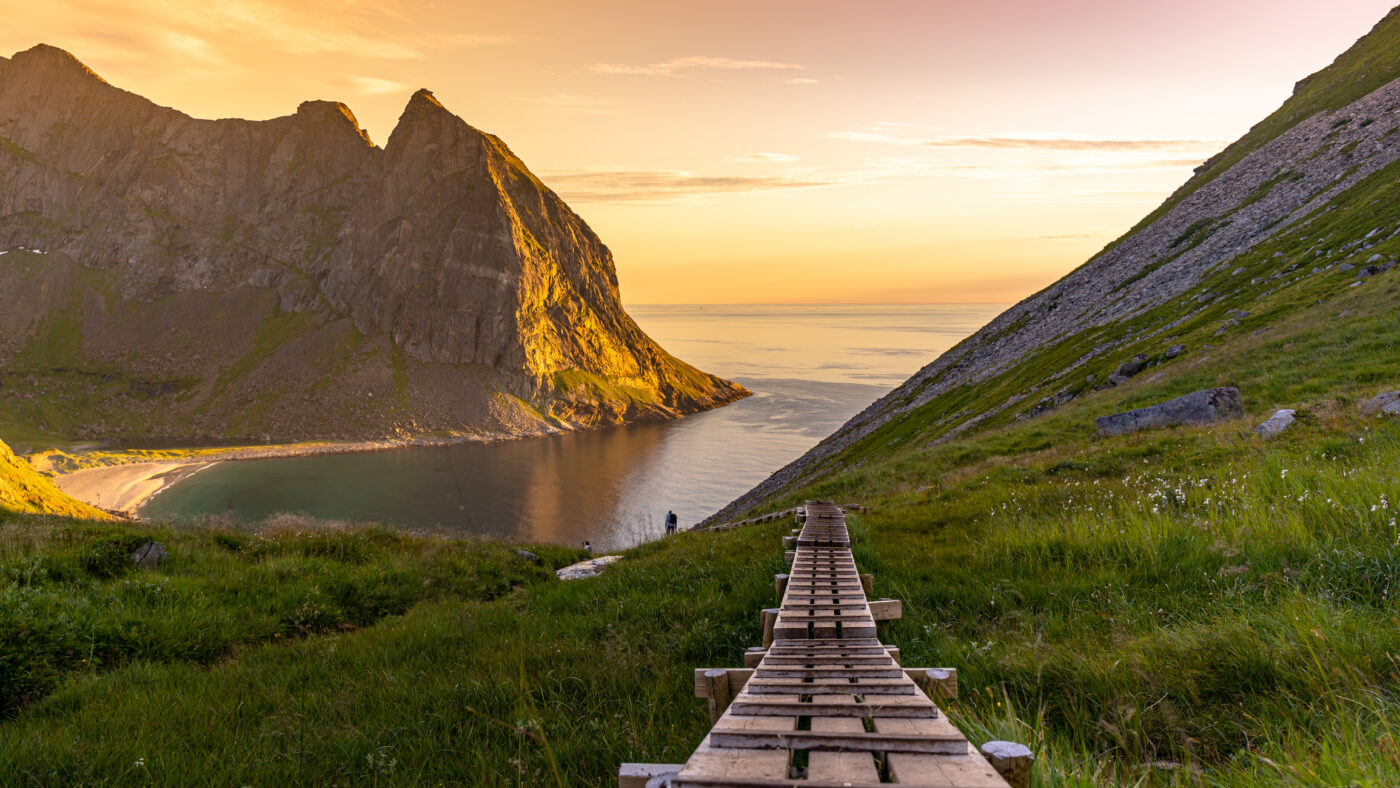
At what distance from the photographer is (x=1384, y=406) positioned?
11.9 meters

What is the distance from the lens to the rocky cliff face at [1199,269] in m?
36.1

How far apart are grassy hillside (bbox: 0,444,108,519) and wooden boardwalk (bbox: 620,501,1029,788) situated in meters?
33.6

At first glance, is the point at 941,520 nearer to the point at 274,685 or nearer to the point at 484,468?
the point at 274,685

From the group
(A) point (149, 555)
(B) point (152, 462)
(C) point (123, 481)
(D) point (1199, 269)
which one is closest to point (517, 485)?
(C) point (123, 481)

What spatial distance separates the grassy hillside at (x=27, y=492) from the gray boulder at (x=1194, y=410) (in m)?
40.4

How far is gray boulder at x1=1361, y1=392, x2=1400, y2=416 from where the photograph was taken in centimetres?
1147

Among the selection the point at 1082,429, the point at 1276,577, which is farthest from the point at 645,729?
the point at 1082,429

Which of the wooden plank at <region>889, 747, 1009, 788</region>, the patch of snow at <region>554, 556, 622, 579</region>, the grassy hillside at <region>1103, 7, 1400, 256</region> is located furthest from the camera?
the grassy hillside at <region>1103, 7, 1400, 256</region>

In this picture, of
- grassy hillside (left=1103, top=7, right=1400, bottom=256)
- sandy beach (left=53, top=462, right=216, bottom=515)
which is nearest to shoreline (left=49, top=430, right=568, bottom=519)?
sandy beach (left=53, top=462, right=216, bottom=515)

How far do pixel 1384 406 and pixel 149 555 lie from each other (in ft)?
75.6

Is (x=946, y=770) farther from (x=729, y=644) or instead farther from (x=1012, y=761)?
(x=729, y=644)

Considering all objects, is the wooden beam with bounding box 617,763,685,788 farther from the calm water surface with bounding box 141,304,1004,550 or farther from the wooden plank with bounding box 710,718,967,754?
the calm water surface with bounding box 141,304,1004,550

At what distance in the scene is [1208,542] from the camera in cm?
Answer: 650

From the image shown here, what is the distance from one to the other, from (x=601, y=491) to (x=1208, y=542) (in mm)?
125076
